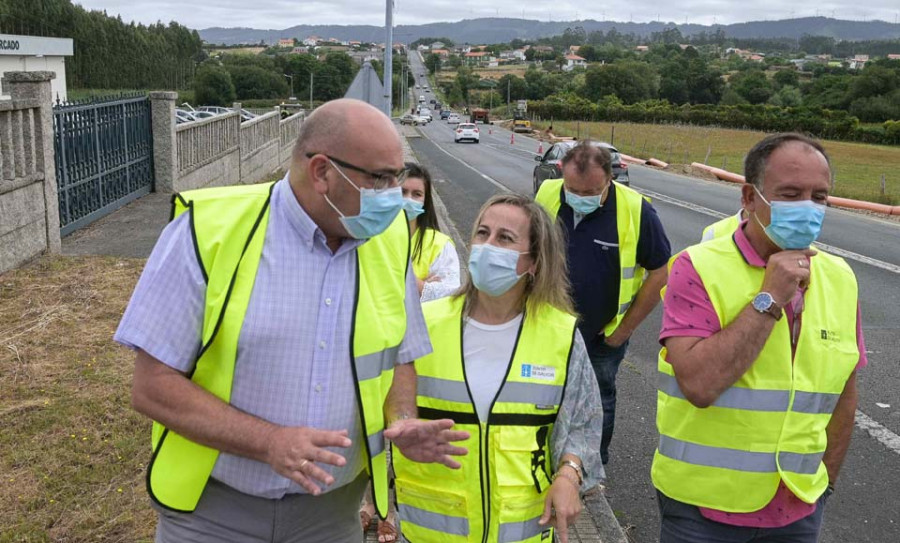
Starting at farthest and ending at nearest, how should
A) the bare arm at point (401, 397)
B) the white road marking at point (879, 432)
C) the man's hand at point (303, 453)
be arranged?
the white road marking at point (879, 432) < the bare arm at point (401, 397) < the man's hand at point (303, 453)

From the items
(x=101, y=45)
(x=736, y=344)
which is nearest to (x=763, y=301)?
(x=736, y=344)

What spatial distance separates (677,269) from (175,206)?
1548 mm

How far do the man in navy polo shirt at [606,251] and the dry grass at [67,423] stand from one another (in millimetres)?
2499

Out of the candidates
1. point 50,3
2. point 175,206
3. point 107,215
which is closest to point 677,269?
point 175,206

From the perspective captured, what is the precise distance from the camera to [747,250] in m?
2.71

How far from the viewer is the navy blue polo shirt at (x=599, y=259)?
15.1 feet

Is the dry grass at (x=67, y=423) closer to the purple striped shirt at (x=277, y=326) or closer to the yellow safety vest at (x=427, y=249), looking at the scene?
the yellow safety vest at (x=427, y=249)

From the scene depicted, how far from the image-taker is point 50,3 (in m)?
89.2

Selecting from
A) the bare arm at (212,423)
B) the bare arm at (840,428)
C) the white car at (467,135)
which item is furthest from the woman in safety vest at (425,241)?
the white car at (467,135)

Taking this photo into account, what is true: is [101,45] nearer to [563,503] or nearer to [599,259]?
[599,259]

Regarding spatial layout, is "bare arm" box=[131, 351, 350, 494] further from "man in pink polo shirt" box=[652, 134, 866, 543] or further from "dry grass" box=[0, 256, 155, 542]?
"dry grass" box=[0, 256, 155, 542]

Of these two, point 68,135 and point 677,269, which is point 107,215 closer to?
point 68,135

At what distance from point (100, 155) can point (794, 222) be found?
11.9 m

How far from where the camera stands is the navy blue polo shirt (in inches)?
181
